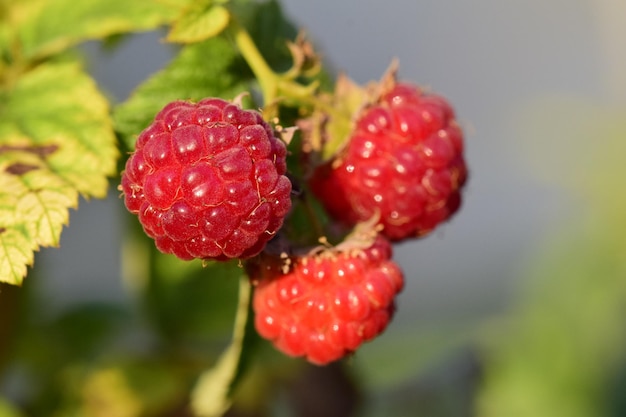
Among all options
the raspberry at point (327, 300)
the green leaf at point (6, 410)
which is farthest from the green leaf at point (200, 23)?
the green leaf at point (6, 410)

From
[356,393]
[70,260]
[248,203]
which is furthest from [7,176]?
[70,260]

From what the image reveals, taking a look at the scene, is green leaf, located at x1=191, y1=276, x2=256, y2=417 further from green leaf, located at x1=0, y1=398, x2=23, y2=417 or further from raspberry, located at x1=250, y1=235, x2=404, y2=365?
green leaf, located at x1=0, y1=398, x2=23, y2=417

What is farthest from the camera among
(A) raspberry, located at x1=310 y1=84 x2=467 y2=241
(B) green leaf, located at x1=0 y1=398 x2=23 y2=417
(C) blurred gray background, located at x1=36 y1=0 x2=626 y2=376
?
(C) blurred gray background, located at x1=36 y1=0 x2=626 y2=376

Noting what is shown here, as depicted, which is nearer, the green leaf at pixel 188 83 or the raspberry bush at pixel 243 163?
the raspberry bush at pixel 243 163

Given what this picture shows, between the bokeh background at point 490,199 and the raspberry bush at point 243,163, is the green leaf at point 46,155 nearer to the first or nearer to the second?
the raspberry bush at point 243,163

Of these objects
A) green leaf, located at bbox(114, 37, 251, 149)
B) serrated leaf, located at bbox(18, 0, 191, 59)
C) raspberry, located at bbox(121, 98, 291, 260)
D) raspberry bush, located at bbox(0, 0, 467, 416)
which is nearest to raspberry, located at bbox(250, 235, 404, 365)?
raspberry bush, located at bbox(0, 0, 467, 416)

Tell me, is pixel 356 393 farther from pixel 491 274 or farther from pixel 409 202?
pixel 491 274

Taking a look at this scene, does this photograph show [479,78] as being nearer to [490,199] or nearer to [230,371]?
[490,199]
